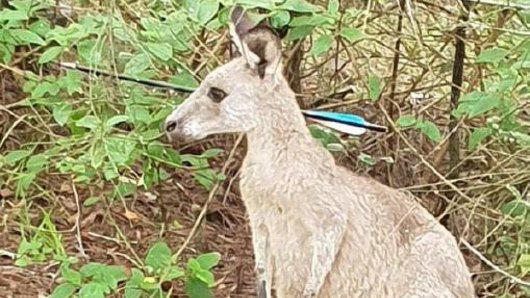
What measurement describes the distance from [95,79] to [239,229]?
125 cm

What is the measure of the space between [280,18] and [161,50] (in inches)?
17.7

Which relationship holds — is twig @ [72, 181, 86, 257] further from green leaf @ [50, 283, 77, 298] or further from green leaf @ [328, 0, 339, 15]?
green leaf @ [328, 0, 339, 15]

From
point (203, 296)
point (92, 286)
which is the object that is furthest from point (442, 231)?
point (92, 286)

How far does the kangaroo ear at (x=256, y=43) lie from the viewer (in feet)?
12.6

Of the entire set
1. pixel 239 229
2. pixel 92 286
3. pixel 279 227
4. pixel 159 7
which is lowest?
pixel 239 229

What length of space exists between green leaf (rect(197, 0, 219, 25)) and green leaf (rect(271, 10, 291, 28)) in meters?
0.21

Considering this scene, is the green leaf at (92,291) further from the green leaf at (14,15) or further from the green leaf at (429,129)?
the green leaf at (429,129)

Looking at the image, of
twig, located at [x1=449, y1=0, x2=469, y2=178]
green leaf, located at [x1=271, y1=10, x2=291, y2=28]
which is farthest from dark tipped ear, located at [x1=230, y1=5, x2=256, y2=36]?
twig, located at [x1=449, y1=0, x2=469, y2=178]

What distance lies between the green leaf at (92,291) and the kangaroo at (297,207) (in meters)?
0.53

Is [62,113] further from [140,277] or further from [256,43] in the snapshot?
[256,43]

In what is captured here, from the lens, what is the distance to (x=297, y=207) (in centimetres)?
406

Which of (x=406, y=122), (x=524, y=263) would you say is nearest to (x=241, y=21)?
(x=406, y=122)

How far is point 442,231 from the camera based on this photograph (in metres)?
4.38

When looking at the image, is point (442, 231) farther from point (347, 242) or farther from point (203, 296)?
point (203, 296)
